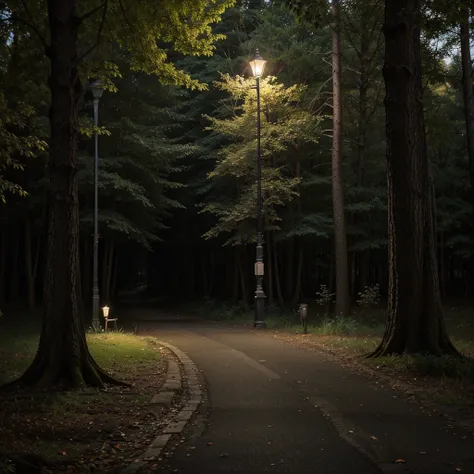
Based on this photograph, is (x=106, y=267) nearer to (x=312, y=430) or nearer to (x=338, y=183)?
(x=338, y=183)

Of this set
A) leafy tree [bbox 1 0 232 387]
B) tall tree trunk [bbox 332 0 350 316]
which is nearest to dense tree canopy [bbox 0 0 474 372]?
leafy tree [bbox 1 0 232 387]

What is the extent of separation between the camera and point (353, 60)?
25750mm

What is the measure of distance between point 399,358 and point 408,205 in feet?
10.2

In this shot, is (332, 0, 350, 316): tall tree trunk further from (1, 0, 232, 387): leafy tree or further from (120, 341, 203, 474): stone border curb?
(1, 0, 232, 387): leafy tree

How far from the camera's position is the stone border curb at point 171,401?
567 centimetres

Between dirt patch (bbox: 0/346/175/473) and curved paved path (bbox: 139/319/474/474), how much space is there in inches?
26.2

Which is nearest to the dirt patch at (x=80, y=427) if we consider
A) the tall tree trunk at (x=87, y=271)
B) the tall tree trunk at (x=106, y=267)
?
the tall tree trunk at (x=106, y=267)

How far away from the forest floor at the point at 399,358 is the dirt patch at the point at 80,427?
420cm

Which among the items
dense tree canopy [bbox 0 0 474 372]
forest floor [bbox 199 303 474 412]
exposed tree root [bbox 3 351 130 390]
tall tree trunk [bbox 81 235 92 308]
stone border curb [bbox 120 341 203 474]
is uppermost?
dense tree canopy [bbox 0 0 474 372]

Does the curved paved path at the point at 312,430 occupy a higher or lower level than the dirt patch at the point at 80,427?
lower

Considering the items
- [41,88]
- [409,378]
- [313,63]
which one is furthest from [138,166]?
[409,378]

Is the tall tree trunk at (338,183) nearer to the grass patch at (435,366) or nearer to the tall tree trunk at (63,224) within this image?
the grass patch at (435,366)

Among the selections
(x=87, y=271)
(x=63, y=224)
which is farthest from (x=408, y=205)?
(x=87, y=271)

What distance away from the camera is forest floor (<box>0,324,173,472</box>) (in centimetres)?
544
